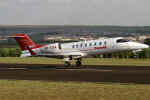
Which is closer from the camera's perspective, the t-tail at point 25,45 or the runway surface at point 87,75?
the runway surface at point 87,75

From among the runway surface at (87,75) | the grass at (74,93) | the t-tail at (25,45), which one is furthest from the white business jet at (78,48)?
the grass at (74,93)

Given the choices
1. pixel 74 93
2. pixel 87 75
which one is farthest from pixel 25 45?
pixel 74 93

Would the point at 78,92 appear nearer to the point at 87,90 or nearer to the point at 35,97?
the point at 87,90

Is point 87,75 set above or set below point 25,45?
below

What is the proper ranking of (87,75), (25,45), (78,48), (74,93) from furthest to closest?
(25,45) < (78,48) < (87,75) < (74,93)

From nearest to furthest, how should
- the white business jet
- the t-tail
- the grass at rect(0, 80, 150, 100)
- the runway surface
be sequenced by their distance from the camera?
the grass at rect(0, 80, 150, 100), the runway surface, the white business jet, the t-tail

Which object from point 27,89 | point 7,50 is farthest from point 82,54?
point 7,50

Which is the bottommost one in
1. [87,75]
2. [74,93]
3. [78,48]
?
[87,75]

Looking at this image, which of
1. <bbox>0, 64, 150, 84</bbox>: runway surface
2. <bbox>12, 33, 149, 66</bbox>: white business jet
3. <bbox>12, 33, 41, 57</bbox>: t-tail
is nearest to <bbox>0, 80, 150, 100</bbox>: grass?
<bbox>0, 64, 150, 84</bbox>: runway surface

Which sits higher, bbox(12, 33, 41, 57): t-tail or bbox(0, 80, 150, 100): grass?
bbox(0, 80, 150, 100): grass

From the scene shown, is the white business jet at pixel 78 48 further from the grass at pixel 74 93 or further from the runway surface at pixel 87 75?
the grass at pixel 74 93

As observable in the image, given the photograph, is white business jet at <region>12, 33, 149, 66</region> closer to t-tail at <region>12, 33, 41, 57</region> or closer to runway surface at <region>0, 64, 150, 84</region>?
t-tail at <region>12, 33, 41, 57</region>

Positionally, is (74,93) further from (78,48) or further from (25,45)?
(25,45)

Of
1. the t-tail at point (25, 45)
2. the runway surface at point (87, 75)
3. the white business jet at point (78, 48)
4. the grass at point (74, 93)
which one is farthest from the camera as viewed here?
the t-tail at point (25, 45)
